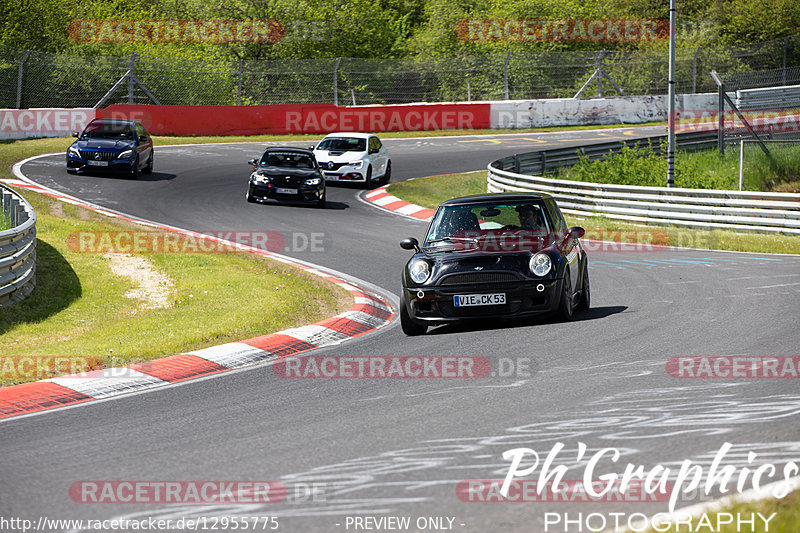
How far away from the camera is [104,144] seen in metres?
26.4

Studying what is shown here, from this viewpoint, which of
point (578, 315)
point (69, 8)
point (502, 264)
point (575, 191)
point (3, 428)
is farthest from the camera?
point (69, 8)

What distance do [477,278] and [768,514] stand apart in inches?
240

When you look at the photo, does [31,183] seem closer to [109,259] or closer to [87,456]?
[109,259]

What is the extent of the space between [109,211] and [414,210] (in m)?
7.05

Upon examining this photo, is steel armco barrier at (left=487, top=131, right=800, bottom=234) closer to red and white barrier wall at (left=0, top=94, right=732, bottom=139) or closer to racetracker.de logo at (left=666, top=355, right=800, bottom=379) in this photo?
racetracker.de logo at (left=666, top=355, right=800, bottom=379)

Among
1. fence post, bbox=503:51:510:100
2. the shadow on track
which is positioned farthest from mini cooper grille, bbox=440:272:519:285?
fence post, bbox=503:51:510:100

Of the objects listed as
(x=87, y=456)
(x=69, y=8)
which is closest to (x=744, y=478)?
(x=87, y=456)

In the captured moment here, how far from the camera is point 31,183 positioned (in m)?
24.4

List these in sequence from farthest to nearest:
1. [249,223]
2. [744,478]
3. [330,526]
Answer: [249,223]
[744,478]
[330,526]

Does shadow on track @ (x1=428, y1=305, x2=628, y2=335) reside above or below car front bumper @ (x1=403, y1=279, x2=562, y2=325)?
below

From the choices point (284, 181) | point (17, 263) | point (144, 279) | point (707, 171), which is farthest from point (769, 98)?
point (17, 263)

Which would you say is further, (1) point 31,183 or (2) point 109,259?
(1) point 31,183

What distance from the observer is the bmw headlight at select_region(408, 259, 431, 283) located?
1060 cm

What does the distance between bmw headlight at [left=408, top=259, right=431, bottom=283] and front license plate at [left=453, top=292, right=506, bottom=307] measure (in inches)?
16.8
